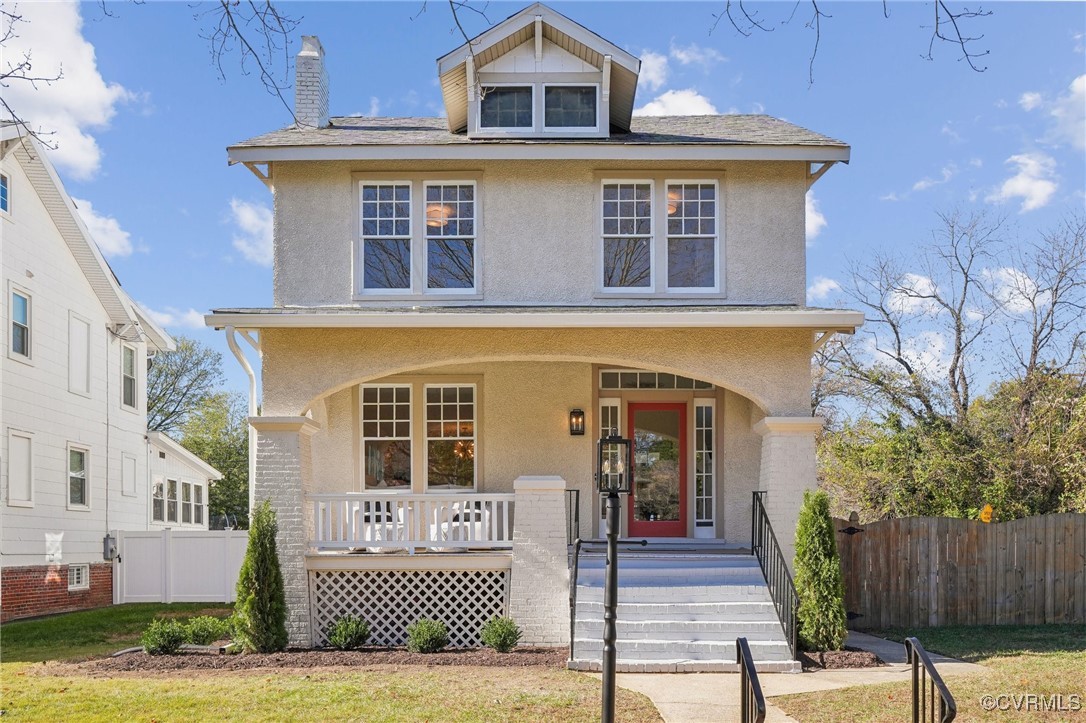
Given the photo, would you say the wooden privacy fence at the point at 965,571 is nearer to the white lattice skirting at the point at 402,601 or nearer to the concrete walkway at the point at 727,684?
the concrete walkway at the point at 727,684

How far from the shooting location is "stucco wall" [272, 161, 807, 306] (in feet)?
47.0

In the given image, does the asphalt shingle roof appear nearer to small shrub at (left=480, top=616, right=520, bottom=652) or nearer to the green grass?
small shrub at (left=480, top=616, right=520, bottom=652)

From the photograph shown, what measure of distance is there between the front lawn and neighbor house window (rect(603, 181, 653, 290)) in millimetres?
5772

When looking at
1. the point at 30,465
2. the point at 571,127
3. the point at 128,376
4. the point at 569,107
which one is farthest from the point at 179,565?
the point at 569,107

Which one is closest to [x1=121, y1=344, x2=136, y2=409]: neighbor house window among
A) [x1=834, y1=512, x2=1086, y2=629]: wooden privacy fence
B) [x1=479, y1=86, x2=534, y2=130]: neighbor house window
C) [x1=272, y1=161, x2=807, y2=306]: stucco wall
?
[x1=272, y1=161, x2=807, y2=306]: stucco wall

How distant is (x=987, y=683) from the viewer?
9.84m

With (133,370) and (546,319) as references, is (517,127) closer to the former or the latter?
(546,319)

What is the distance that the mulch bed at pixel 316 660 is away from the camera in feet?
36.6

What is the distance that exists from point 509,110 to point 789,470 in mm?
6474

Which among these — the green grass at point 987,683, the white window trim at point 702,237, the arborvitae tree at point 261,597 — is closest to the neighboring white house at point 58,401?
the arborvitae tree at point 261,597

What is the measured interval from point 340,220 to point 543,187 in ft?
9.45

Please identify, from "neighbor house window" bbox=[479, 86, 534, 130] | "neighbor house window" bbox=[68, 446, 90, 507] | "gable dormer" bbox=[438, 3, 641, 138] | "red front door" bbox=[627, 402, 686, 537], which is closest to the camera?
"gable dormer" bbox=[438, 3, 641, 138]

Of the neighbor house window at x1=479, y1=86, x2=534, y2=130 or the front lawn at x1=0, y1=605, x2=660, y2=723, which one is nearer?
the front lawn at x1=0, y1=605, x2=660, y2=723

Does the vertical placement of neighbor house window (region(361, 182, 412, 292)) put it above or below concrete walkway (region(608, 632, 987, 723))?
above
